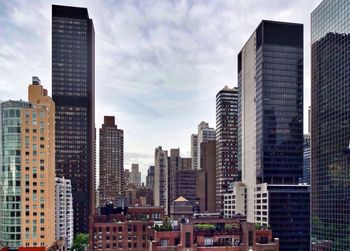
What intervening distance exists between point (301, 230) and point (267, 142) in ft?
130

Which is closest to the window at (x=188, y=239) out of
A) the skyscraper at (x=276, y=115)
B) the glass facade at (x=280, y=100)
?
the skyscraper at (x=276, y=115)

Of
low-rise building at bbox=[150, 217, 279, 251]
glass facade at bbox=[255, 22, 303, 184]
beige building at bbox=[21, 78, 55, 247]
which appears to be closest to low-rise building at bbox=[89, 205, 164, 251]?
low-rise building at bbox=[150, 217, 279, 251]

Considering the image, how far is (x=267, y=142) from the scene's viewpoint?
491 feet

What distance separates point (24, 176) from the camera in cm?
10131

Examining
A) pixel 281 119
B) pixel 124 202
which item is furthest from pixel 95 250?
pixel 281 119

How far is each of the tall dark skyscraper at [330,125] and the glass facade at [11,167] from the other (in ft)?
312

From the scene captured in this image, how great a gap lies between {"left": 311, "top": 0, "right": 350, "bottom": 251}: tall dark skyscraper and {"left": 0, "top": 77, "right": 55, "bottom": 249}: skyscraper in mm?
87829

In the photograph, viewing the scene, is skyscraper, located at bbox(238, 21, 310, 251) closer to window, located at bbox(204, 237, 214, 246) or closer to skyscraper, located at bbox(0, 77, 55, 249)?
window, located at bbox(204, 237, 214, 246)

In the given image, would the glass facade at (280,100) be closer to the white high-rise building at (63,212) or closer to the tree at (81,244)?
the tree at (81,244)

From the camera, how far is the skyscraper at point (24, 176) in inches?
3922

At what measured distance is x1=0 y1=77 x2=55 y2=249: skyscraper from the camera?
99.6 m

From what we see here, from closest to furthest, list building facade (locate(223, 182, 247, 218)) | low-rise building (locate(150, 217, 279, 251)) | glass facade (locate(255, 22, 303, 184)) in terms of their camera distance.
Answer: low-rise building (locate(150, 217, 279, 251)) → glass facade (locate(255, 22, 303, 184)) → building facade (locate(223, 182, 247, 218))

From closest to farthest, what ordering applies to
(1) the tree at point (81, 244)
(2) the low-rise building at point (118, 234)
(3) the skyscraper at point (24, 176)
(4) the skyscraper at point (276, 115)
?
1. (3) the skyscraper at point (24, 176)
2. (2) the low-rise building at point (118, 234)
3. (1) the tree at point (81, 244)
4. (4) the skyscraper at point (276, 115)

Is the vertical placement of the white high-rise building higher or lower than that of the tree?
higher
